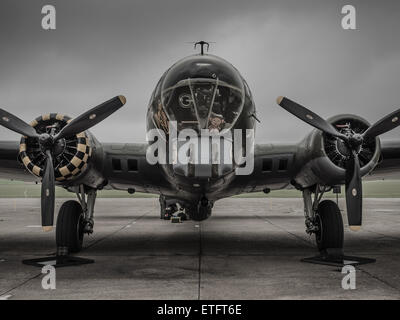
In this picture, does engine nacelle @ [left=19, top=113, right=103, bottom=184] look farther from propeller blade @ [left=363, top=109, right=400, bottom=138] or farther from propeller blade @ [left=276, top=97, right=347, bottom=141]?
propeller blade @ [left=363, top=109, right=400, bottom=138]

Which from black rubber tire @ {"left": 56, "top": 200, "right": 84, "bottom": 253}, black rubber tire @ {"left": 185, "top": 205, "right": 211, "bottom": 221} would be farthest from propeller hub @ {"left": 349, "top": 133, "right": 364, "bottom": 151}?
black rubber tire @ {"left": 56, "top": 200, "right": 84, "bottom": 253}

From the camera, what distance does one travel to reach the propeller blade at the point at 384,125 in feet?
28.1

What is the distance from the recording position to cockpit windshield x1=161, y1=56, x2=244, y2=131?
7.66m

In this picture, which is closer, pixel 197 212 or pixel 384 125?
pixel 384 125

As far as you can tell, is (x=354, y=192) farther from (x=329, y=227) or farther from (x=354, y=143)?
(x=329, y=227)

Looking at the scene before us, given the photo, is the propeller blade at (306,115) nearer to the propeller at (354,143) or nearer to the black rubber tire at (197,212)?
the propeller at (354,143)

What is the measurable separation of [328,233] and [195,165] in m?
3.65

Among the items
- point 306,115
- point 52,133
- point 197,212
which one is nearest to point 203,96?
point 306,115

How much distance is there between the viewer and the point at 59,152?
8.84 m

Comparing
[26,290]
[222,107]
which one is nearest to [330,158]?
[222,107]

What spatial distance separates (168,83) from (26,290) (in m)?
4.20

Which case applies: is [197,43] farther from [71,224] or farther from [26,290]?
[26,290]

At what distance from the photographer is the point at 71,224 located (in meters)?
9.62
